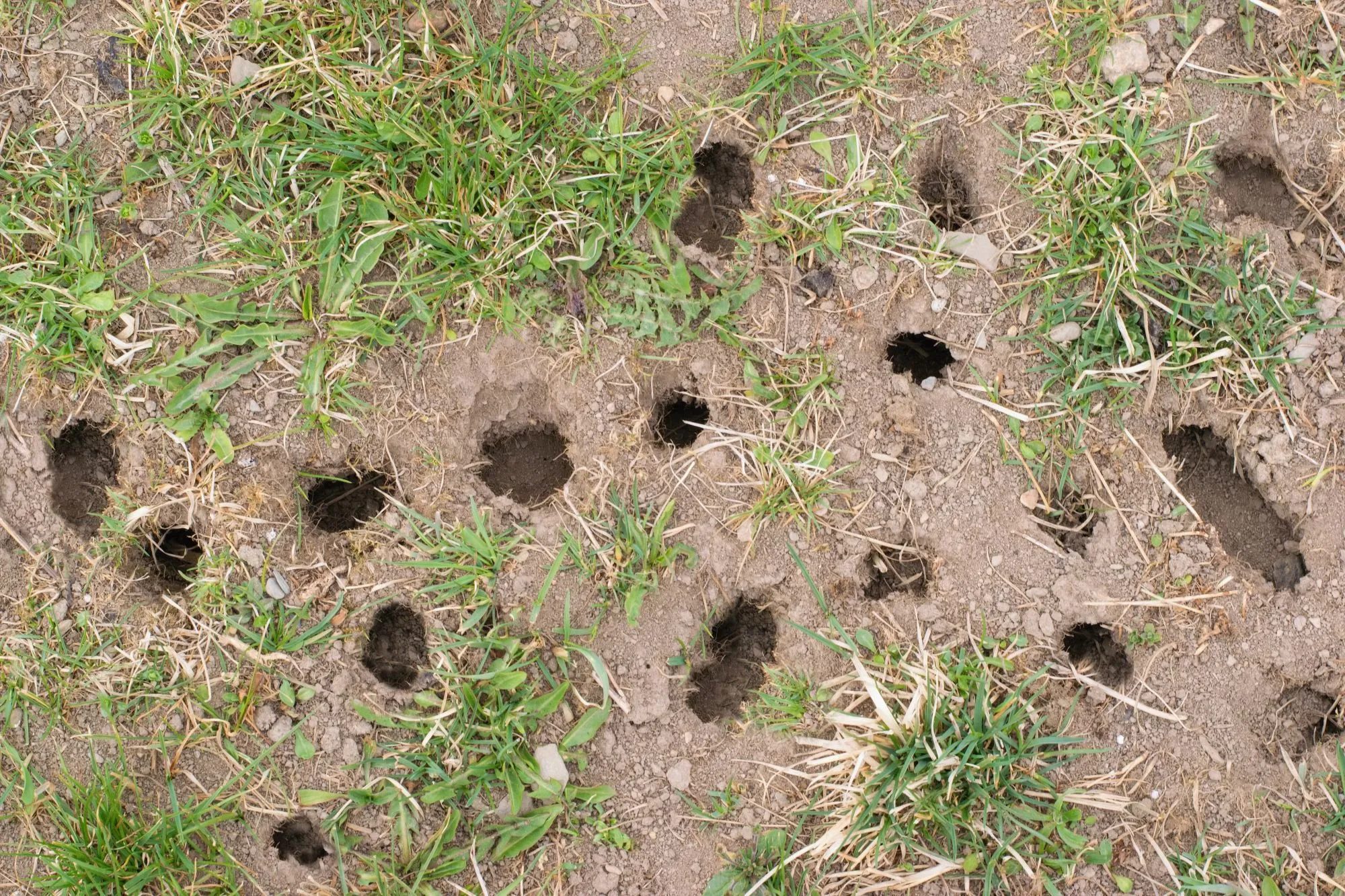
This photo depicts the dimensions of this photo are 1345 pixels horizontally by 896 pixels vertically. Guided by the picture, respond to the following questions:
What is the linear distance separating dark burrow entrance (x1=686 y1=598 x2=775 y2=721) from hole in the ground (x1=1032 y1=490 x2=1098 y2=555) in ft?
2.33

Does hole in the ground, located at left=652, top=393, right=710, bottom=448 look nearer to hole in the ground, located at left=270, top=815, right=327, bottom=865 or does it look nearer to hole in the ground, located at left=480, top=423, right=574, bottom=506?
hole in the ground, located at left=480, top=423, right=574, bottom=506

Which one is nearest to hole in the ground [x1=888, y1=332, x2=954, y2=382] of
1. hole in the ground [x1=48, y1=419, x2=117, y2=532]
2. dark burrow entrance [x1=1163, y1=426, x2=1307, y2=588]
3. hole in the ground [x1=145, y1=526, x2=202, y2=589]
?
dark burrow entrance [x1=1163, y1=426, x2=1307, y2=588]

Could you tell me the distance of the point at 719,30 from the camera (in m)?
2.36

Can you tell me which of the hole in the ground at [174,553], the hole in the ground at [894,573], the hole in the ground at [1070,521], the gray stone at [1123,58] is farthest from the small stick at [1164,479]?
the hole in the ground at [174,553]

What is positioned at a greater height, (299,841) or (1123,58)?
(1123,58)

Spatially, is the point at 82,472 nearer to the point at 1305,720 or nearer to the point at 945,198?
the point at 945,198

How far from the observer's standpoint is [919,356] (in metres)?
2.36

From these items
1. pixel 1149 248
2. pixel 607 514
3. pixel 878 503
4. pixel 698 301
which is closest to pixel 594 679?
pixel 607 514

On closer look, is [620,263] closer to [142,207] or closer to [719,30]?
[719,30]

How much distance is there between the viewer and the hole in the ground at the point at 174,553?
2.30 metres

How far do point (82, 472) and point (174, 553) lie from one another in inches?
12.1

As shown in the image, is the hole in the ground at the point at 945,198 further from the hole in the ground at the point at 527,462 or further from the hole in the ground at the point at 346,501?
the hole in the ground at the point at 346,501

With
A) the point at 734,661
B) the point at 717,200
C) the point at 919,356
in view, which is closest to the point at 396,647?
the point at 734,661

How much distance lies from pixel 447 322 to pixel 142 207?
0.82 metres
